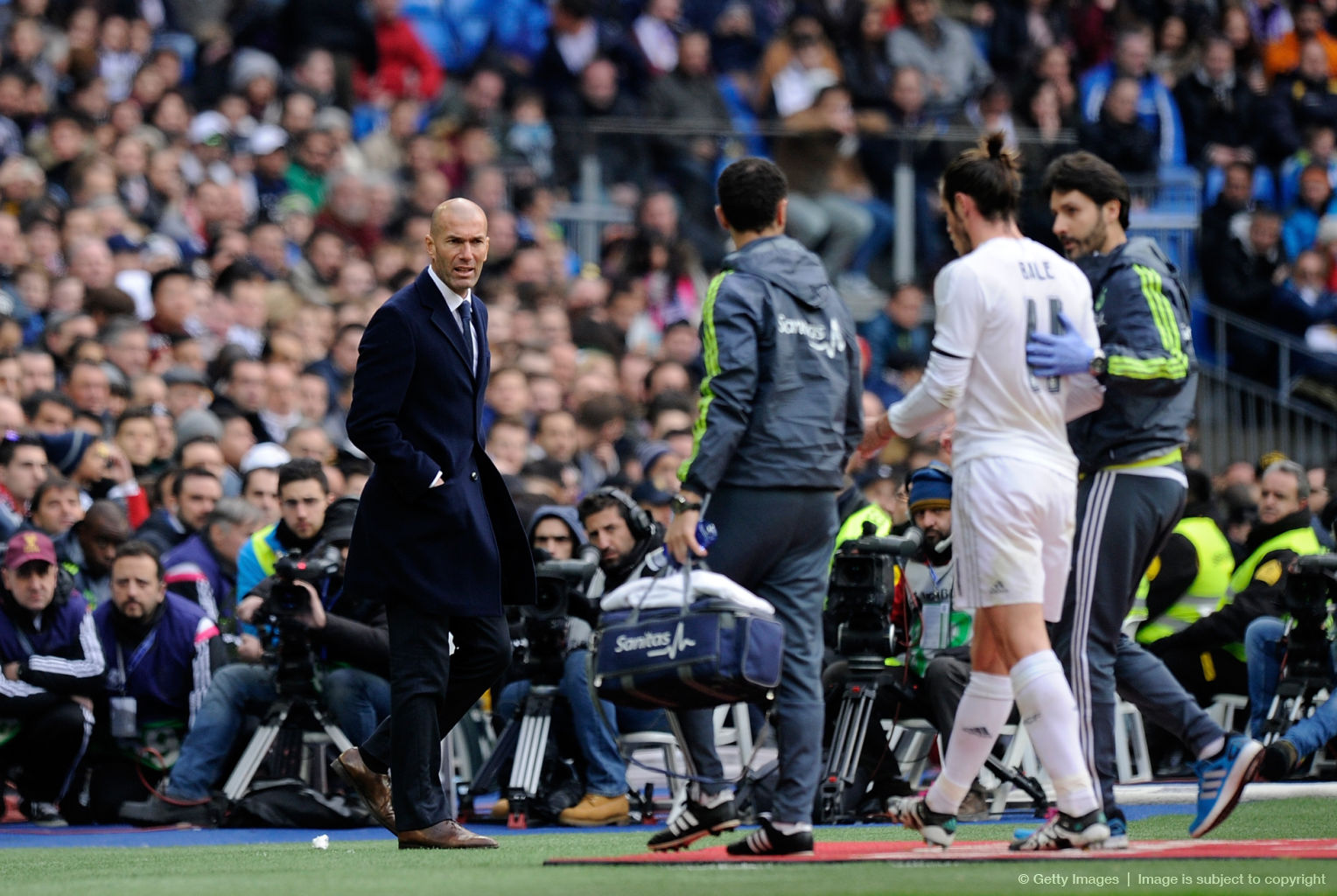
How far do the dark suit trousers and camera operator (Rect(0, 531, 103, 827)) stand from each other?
11.4 feet

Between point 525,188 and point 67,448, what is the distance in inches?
269

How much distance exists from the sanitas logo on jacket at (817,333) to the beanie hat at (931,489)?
3.31 metres

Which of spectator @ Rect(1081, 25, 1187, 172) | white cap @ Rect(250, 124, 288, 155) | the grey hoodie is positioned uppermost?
spectator @ Rect(1081, 25, 1187, 172)

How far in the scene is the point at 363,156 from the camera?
18.3m

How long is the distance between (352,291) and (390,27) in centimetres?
472

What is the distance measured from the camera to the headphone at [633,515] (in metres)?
10.4

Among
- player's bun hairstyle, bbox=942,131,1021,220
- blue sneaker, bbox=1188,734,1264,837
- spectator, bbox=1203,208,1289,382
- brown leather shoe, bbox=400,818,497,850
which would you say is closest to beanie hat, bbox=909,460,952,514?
blue sneaker, bbox=1188,734,1264,837

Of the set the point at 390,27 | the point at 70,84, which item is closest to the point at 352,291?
the point at 70,84

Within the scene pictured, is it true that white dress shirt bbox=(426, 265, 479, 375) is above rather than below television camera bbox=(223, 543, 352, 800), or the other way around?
above

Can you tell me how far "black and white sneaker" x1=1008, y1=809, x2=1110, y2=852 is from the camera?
657cm

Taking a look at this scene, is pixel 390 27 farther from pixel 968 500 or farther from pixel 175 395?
pixel 968 500

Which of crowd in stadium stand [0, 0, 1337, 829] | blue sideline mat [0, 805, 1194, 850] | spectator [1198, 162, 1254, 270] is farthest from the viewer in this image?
spectator [1198, 162, 1254, 270]

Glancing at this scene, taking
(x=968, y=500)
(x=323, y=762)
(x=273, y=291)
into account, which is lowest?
(x=323, y=762)

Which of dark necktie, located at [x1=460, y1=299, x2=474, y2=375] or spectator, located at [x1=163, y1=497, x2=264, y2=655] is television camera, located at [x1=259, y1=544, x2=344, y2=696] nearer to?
spectator, located at [x1=163, y1=497, x2=264, y2=655]
